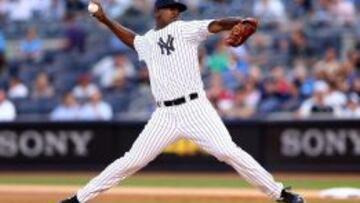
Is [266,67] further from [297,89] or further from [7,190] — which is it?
[7,190]

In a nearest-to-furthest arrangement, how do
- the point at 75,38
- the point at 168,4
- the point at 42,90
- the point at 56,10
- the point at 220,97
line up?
the point at 168,4
the point at 220,97
the point at 42,90
the point at 75,38
the point at 56,10

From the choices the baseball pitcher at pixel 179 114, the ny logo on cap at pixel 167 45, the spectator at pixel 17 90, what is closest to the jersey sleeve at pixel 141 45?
the baseball pitcher at pixel 179 114

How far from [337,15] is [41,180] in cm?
588

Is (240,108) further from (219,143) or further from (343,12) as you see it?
(219,143)

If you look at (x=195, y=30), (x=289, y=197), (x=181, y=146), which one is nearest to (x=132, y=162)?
(x=195, y=30)

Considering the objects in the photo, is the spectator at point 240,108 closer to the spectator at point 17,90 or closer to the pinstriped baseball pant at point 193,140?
the spectator at point 17,90

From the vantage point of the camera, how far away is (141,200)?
1141cm

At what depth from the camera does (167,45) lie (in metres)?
8.62

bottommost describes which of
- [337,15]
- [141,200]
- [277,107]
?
[141,200]

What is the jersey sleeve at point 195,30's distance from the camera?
847 cm

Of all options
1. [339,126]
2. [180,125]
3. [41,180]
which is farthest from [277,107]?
[180,125]

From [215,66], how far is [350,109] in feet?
9.53

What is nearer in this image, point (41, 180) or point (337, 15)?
point (41, 180)

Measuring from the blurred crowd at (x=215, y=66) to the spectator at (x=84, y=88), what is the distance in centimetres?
2
